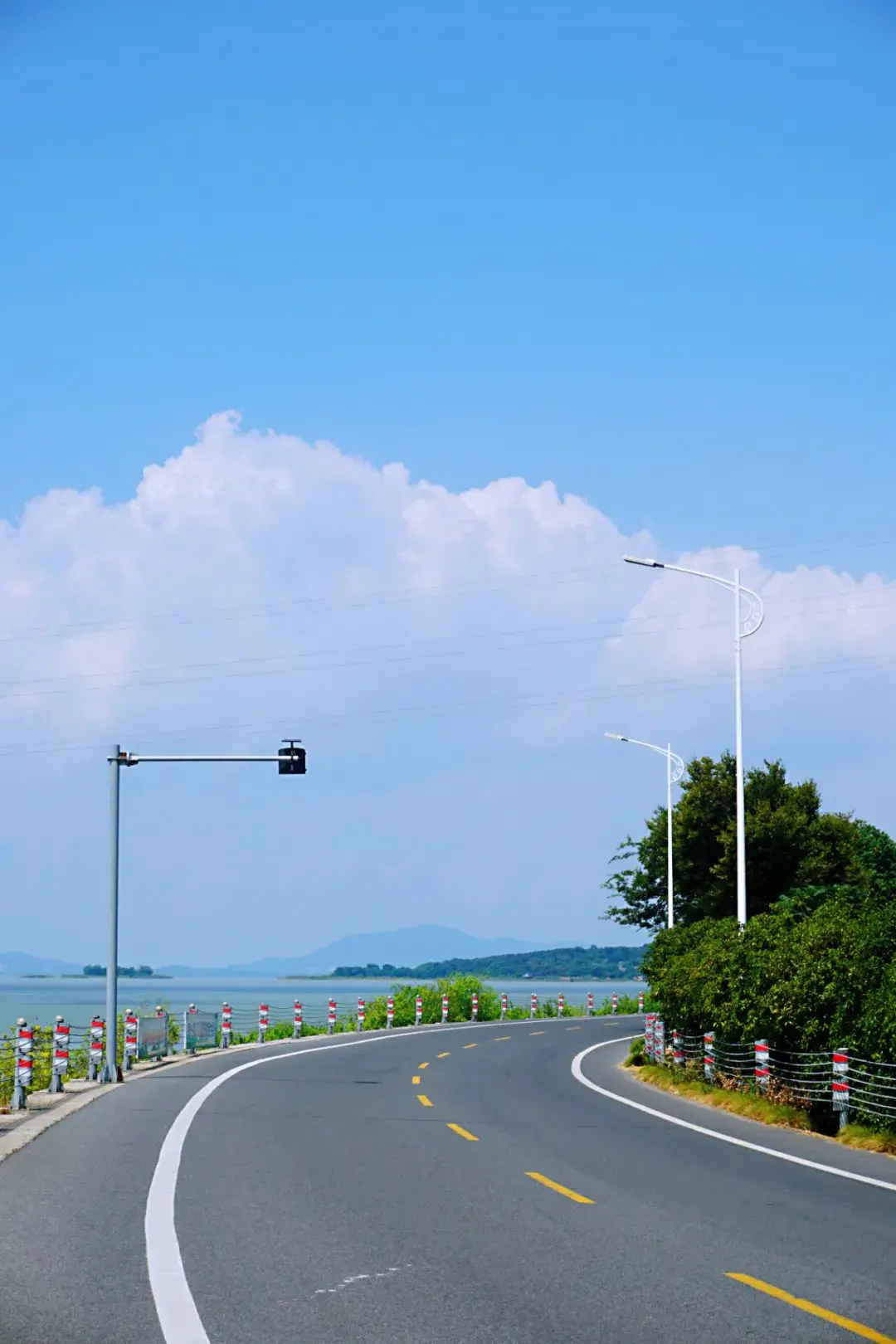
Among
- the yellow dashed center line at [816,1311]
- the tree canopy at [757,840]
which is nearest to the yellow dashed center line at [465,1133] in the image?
the yellow dashed center line at [816,1311]

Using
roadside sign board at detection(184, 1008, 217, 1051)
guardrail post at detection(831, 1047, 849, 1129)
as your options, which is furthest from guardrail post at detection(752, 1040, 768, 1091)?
roadside sign board at detection(184, 1008, 217, 1051)

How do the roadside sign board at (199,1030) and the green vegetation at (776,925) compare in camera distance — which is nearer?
the green vegetation at (776,925)

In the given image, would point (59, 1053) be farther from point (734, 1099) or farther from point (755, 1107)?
point (755, 1107)

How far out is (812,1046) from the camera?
22.5 metres

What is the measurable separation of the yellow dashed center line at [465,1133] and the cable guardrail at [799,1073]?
4705 millimetres

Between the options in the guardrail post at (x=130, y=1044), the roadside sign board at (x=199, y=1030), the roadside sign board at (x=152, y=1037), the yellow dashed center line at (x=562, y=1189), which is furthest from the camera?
the roadside sign board at (x=199, y=1030)

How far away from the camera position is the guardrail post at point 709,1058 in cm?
2664

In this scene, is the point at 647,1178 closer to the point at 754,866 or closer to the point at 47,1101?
the point at 47,1101

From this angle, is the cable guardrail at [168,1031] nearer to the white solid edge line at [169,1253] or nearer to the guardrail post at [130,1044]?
the guardrail post at [130,1044]

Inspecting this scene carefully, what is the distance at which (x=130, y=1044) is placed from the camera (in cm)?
3441

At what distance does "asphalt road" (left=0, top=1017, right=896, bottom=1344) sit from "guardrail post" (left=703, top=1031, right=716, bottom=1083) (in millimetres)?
3926

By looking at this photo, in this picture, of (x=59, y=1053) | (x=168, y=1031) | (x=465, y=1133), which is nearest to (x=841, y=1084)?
(x=465, y=1133)

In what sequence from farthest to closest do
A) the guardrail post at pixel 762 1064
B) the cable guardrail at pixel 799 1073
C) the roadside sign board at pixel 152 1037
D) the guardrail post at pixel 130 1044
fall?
1. the roadside sign board at pixel 152 1037
2. the guardrail post at pixel 130 1044
3. the guardrail post at pixel 762 1064
4. the cable guardrail at pixel 799 1073

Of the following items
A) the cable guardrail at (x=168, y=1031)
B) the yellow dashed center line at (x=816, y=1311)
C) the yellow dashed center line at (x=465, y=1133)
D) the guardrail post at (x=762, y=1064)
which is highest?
the yellow dashed center line at (x=816, y=1311)
